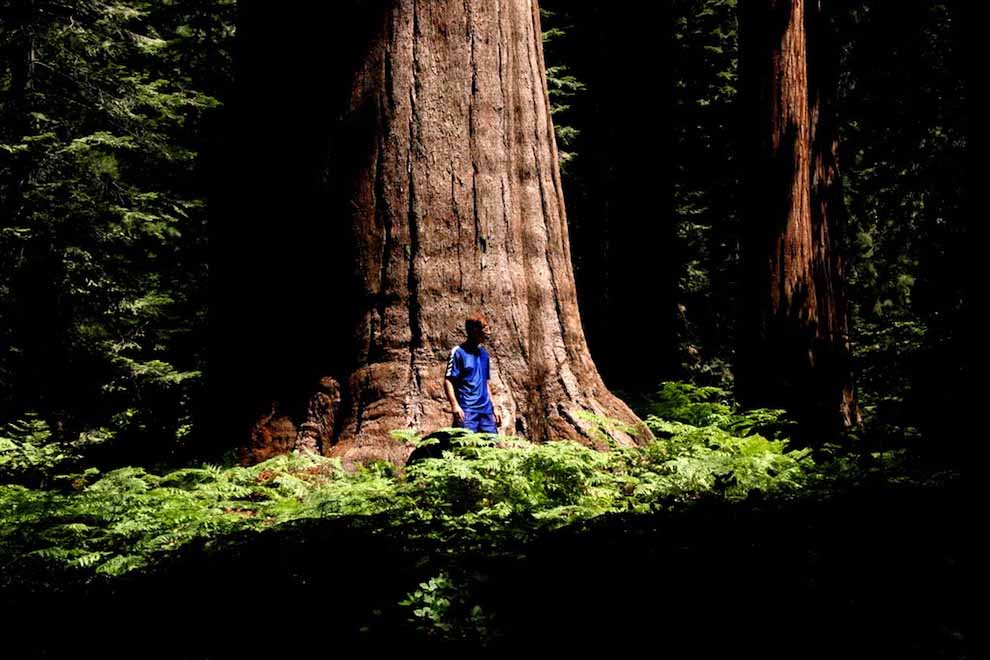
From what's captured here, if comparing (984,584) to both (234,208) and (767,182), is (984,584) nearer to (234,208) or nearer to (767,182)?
(234,208)

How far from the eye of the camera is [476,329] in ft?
20.7

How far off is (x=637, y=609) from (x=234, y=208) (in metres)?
5.49

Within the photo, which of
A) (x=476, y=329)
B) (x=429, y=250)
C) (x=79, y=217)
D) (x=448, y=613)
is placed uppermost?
(x=79, y=217)

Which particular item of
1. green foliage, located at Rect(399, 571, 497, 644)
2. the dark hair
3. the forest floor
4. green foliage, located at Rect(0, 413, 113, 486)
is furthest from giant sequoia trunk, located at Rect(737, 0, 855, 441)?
green foliage, located at Rect(0, 413, 113, 486)

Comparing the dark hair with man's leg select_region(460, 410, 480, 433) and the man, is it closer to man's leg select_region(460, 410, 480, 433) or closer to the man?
the man

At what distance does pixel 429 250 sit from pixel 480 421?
4.51 feet

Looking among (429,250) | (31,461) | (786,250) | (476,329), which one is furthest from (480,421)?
(786,250)

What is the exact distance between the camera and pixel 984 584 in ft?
10.1

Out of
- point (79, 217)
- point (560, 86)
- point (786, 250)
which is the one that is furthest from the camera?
point (560, 86)

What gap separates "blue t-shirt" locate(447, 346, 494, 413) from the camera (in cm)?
631

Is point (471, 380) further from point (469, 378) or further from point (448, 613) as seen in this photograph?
point (448, 613)

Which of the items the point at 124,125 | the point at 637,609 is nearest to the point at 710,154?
the point at 124,125

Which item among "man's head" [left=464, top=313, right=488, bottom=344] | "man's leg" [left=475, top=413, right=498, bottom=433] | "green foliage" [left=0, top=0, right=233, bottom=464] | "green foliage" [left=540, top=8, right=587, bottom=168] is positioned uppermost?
"green foliage" [left=540, top=8, right=587, bottom=168]

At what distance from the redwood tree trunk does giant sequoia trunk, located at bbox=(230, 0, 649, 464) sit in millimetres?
10
